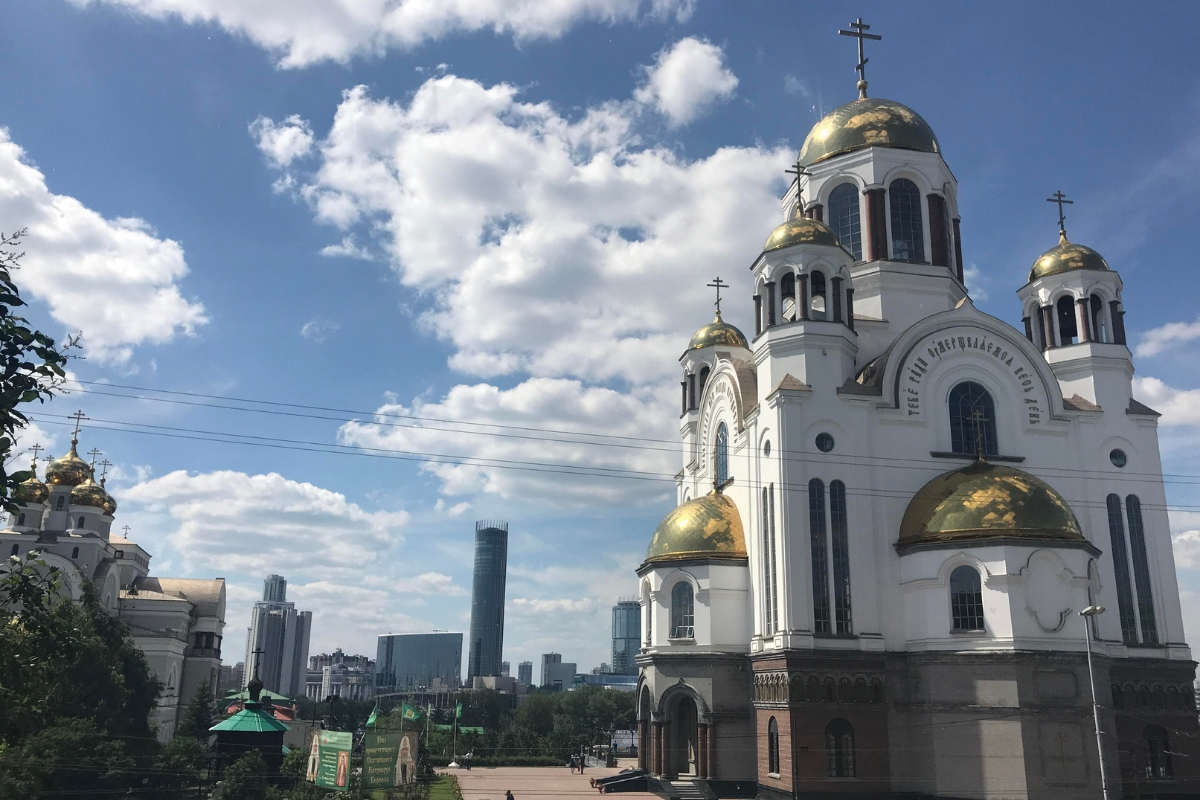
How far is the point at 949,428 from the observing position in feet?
95.4

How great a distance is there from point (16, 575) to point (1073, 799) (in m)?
24.2

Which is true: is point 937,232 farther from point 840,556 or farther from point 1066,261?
point 840,556

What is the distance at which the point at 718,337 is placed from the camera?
39.4m

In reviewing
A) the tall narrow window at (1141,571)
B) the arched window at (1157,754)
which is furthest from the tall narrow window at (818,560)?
the tall narrow window at (1141,571)

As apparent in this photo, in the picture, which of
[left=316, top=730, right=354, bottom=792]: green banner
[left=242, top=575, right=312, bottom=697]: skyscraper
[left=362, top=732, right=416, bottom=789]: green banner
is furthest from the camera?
[left=242, top=575, right=312, bottom=697]: skyscraper

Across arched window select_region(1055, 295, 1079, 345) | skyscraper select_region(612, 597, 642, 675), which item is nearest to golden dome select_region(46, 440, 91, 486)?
arched window select_region(1055, 295, 1079, 345)

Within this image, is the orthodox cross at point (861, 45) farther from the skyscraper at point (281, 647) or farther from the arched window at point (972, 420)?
the skyscraper at point (281, 647)

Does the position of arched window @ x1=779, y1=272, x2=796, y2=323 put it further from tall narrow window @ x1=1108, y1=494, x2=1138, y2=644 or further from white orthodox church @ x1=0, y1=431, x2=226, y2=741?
white orthodox church @ x1=0, y1=431, x2=226, y2=741

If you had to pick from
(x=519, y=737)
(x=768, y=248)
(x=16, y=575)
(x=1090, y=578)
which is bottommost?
(x=519, y=737)

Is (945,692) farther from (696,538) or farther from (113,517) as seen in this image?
(113,517)

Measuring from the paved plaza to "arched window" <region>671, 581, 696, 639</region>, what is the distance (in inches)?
200

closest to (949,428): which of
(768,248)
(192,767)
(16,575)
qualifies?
(768,248)

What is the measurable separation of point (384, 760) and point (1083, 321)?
24983mm

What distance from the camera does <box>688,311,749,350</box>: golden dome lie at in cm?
3934
